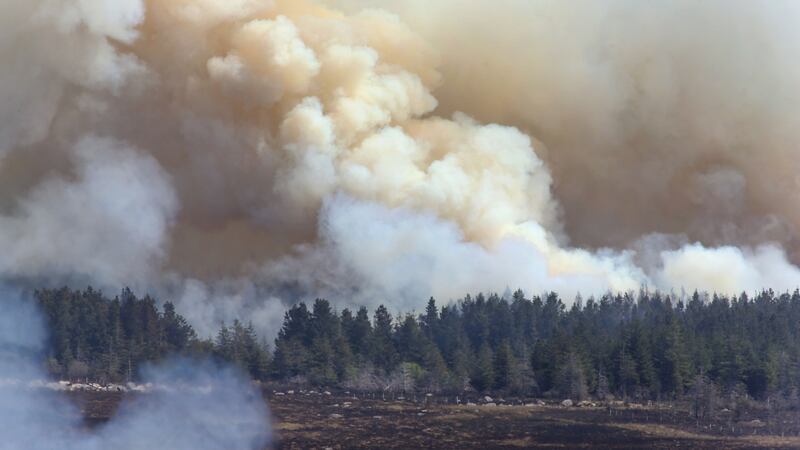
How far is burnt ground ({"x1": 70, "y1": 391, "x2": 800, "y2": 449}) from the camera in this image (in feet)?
237

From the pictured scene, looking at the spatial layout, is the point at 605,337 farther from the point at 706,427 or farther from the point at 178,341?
the point at 178,341

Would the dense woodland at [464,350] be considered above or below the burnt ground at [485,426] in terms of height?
above

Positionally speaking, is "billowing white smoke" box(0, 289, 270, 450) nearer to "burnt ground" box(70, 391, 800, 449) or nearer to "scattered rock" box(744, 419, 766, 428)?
"burnt ground" box(70, 391, 800, 449)

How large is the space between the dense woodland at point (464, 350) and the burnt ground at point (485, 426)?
36.3 feet

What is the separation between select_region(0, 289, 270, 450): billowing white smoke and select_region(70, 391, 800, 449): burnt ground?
304 cm

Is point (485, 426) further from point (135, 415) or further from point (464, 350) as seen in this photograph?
point (464, 350)

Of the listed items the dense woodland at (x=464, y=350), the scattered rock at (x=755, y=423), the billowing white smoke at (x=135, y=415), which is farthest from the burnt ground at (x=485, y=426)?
the dense woodland at (x=464, y=350)

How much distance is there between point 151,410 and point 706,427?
44.3 meters

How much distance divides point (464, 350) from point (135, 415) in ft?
219

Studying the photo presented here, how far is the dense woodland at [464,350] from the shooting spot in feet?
357

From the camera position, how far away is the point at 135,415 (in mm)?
64625

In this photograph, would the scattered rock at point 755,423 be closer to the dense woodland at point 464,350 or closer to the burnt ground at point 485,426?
the burnt ground at point 485,426

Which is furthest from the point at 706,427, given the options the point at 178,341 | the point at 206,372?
the point at 178,341

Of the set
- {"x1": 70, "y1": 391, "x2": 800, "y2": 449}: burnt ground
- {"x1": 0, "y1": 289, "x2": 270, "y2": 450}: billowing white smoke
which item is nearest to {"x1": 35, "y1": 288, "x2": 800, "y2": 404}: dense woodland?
{"x1": 70, "y1": 391, "x2": 800, "y2": 449}: burnt ground
